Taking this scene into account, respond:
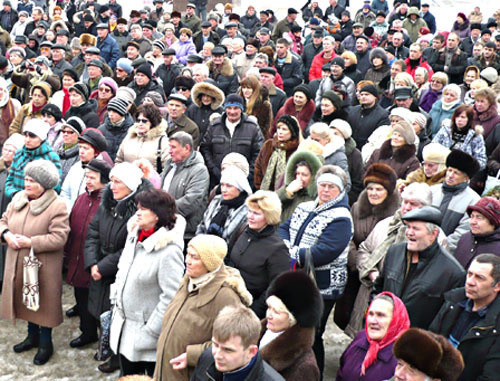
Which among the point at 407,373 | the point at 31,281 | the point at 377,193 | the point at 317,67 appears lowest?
the point at 31,281

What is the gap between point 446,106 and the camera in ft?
29.6

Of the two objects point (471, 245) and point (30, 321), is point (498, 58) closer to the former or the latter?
point (471, 245)

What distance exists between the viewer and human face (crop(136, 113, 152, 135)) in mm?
7246

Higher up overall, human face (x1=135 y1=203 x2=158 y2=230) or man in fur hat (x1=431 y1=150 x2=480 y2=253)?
man in fur hat (x1=431 y1=150 x2=480 y2=253)

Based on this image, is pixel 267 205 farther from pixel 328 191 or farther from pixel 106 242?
pixel 106 242

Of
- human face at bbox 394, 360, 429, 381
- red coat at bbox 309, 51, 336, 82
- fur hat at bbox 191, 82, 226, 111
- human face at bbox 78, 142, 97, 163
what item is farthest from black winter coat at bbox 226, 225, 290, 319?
red coat at bbox 309, 51, 336, 82

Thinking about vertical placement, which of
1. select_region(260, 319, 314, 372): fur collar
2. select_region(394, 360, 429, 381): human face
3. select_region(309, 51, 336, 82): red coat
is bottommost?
select_region(260, 319, 314, 372): fur collar

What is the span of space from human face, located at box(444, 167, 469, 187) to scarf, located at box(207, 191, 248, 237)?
1873 millimetres

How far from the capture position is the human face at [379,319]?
3.94 m

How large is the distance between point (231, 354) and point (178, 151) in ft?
11.2

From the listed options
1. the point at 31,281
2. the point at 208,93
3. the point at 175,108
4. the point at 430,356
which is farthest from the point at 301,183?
the point at 208,93

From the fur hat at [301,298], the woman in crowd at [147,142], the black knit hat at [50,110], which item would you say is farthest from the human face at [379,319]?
the black knit hat at [50,110]

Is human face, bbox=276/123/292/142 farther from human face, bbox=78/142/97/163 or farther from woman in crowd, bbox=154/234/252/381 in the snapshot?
woman in crowd, bbox=154/234/252/381

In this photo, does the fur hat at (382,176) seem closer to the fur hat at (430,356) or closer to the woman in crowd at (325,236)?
the woman in crowd at (325,236)
